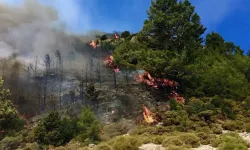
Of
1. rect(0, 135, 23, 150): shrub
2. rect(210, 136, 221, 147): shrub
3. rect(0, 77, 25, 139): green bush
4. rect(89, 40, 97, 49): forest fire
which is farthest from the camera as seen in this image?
rect(89, 40, 97, 49): forest fire

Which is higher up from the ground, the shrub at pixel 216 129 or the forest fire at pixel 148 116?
the forest fire at pixel 148 116

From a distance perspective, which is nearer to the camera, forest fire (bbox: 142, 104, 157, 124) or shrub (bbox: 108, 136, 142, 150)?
shrub (bbox: 108, 136, 142, 150)

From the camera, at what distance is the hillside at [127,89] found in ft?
68.8

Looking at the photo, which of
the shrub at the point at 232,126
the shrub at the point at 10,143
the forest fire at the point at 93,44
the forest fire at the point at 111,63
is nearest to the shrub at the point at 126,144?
the shrub at the point at 232,126

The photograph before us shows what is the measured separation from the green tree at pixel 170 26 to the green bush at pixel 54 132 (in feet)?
49.2

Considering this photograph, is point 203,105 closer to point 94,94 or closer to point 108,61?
point 94,94

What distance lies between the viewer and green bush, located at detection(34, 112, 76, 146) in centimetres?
2095

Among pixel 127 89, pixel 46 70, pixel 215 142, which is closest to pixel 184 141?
pixel 215 142

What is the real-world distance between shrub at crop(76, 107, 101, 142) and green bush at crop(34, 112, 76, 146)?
87 centimetres

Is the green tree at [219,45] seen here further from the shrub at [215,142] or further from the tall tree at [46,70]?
the shrub at [215,142]

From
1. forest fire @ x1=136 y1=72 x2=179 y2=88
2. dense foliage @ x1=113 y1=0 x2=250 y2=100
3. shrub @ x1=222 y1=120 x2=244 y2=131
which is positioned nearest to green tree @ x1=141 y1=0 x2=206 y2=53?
dense foliage @ x1=113 y1=0 x2=250 y2=100

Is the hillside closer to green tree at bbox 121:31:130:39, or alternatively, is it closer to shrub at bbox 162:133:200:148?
shrub at bbox 162:133:200:148

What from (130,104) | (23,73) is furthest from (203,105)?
(23,73)

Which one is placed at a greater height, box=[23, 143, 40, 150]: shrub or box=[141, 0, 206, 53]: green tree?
box=[141, 0, 206, 53]: green tree
